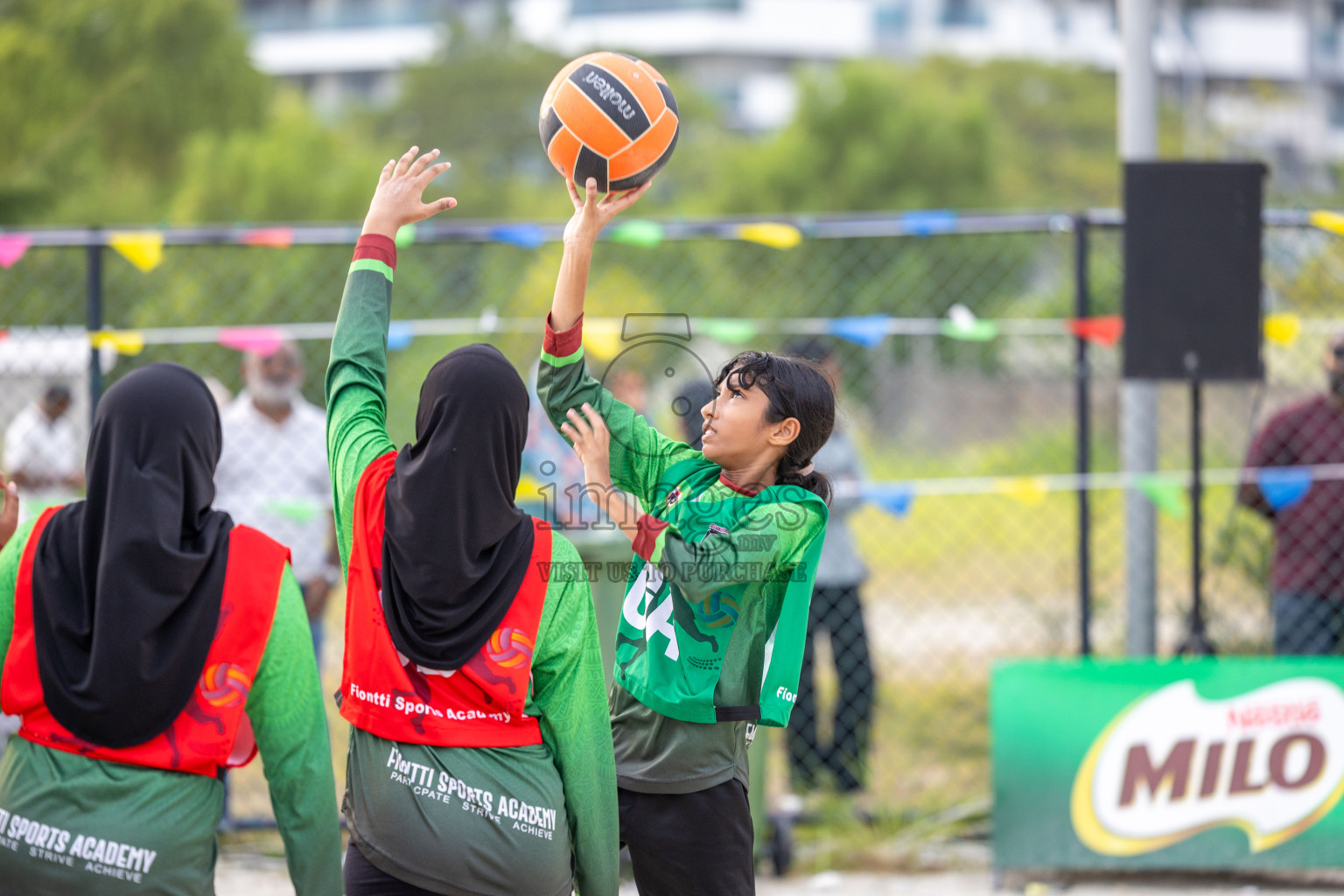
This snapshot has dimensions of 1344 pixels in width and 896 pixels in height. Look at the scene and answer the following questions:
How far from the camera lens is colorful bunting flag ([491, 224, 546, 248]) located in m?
4.87

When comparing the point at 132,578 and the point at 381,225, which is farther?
the point at 381,225

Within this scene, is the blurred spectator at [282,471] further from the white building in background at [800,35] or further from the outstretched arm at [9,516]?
the white building in background at [800,35]

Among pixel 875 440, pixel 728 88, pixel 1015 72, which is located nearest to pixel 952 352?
pixel 875 440

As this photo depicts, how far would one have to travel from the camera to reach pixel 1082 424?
201 inches

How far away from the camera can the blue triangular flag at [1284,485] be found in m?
5.10

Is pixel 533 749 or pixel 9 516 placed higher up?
pixel 9 516

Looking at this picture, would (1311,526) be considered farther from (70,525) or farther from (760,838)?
(70,525)

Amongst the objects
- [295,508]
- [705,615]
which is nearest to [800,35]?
[295,508]

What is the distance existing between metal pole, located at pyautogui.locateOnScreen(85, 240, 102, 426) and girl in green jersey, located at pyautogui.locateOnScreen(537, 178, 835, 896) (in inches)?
111

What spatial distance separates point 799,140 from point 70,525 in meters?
21.5

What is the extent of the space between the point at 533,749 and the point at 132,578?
77cm

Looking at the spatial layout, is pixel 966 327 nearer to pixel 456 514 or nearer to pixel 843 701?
pixel 843 701

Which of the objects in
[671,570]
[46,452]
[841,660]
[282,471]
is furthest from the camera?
[46,452]

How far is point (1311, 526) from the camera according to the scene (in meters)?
5.25
